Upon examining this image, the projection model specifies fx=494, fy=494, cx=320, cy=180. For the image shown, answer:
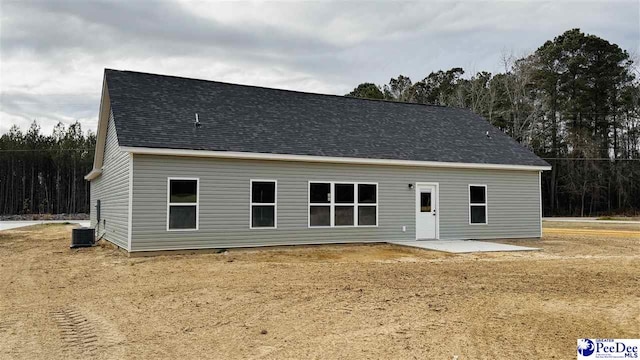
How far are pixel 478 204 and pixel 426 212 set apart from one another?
6.17 feet

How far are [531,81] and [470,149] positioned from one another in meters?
26.6

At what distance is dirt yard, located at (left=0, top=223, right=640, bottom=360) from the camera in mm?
4770

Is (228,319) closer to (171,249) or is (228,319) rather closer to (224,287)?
(224,287)

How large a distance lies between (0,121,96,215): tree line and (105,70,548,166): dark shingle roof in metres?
23.9

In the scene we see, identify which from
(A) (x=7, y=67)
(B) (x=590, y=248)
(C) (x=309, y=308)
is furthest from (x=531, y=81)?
(C) (x=309, y=308)

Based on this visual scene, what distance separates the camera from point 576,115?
3888cm

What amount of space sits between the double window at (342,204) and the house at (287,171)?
0.09ft

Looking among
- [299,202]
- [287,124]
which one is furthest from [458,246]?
[287,124]

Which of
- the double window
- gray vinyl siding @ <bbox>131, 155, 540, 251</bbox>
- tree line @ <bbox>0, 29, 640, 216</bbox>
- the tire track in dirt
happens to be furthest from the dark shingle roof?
tree line @ <bbox>0, 29, 640, 216</bbox>

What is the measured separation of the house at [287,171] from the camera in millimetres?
11734

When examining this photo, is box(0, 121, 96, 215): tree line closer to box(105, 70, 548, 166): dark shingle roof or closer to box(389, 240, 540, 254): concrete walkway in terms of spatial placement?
box(105, 70, 548, 166): dark shingle roof

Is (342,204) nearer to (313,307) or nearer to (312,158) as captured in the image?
(312,158)

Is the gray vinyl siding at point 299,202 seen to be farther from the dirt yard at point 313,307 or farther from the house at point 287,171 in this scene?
the dirt yard at point 313,307

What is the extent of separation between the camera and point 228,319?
227 inches
